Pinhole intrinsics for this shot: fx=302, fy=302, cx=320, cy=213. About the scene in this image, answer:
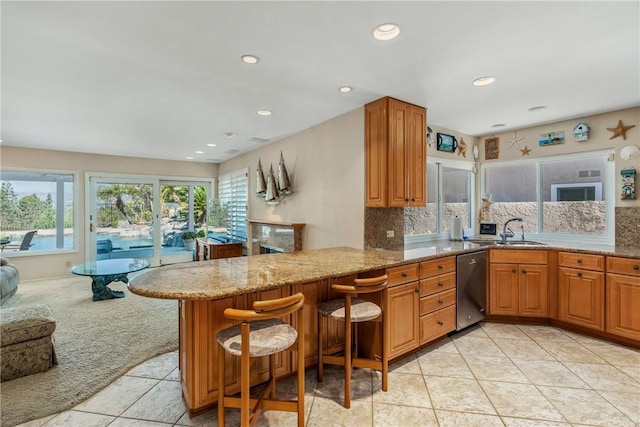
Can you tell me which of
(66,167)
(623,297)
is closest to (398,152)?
(623,297)

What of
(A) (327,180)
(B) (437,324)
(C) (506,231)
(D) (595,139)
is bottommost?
(B) (437,324)

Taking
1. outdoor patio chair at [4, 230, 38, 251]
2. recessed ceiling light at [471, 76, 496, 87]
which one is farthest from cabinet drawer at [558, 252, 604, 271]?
outdoor patio chair at [4, 230, 38, 251]

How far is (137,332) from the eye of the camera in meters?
3.24

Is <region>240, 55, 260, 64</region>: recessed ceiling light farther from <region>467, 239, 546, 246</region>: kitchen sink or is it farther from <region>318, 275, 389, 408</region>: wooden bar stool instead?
<region>467, 239, 546, 246</region>: kitchen sink

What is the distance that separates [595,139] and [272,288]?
4.19 meters

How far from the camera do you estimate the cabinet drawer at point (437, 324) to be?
109 inches

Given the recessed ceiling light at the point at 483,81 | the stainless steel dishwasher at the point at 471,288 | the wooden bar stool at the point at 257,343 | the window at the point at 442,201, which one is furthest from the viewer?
the window at the point at 442,201

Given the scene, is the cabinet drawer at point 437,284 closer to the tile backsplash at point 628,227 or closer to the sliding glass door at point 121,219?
the tile backsplash at point 628,227

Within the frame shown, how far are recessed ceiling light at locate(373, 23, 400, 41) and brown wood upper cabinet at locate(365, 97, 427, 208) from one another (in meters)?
1.07

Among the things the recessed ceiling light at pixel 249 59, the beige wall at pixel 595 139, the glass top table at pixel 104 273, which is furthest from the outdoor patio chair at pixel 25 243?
the beige wall at pixel 595 139

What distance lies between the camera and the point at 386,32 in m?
1.90

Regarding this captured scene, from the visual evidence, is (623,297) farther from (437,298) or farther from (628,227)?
(437,298)

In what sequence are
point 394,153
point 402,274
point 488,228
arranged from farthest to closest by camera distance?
point 488,228 < point 394,153 < point 402,274

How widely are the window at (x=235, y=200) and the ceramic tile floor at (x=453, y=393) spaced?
3.55m
